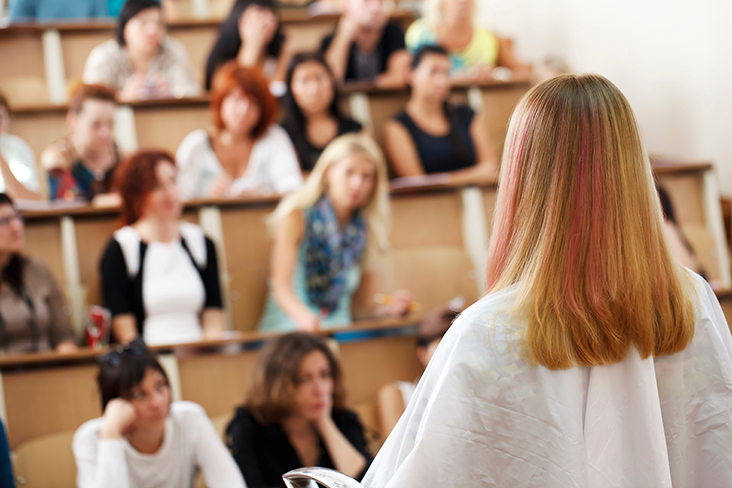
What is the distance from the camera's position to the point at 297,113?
2391 mm

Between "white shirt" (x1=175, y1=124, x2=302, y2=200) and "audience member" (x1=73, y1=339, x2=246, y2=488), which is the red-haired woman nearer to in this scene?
"white shirt" (x1=175, y1=124, x2=302, y2=200)

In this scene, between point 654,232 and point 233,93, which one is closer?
point 654,232

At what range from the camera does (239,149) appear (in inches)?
90.5

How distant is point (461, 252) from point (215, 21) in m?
1.56

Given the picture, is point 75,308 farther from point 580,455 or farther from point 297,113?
point 580,455

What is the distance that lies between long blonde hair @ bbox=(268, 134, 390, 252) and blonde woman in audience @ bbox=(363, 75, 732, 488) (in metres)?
1.32

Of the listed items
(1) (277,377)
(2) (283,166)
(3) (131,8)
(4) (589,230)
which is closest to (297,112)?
(2) (283,166)

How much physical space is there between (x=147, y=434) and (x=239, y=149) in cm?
112

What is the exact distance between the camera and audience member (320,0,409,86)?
2.78m

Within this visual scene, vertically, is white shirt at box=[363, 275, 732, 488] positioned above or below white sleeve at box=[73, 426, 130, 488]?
above

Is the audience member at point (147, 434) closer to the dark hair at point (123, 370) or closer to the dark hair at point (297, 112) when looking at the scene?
the dark hair at point (123, 370)

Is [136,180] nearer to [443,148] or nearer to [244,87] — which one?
[244,87]

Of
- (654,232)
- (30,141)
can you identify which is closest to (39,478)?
(654,232)

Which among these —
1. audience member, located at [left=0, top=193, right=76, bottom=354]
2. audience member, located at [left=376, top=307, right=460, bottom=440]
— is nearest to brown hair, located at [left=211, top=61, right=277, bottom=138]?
audience member, located at [left=0, top=193, right=76, bottom=354]
